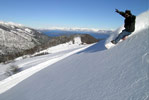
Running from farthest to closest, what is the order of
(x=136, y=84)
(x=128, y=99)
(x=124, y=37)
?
(x=124, y=37) < (x=136, y=84) < (x=128, y=99)

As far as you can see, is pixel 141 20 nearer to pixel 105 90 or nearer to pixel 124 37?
pixel 124 37

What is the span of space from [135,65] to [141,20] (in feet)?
11.5

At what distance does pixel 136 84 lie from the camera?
2.08m

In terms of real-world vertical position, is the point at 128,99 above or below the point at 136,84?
below

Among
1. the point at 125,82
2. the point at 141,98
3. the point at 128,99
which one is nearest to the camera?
the point at 141,98

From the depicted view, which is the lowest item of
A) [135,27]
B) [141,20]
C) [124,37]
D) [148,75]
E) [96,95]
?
[96,95]

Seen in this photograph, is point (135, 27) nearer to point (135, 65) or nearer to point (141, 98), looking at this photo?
point (135, 65)

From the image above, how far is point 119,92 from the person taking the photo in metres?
2.12

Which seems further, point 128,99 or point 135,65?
point 135,65

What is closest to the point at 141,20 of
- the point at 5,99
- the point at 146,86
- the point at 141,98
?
the point at 146,86

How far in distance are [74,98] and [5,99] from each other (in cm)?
415

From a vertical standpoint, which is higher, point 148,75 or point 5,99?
point 148,75

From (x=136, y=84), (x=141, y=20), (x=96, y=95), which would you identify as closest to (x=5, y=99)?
(x=96, y=95)

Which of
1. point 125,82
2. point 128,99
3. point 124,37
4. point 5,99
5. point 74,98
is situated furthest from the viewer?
point 124,37
